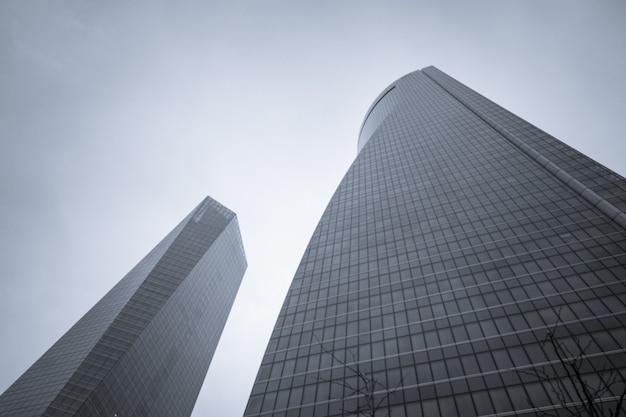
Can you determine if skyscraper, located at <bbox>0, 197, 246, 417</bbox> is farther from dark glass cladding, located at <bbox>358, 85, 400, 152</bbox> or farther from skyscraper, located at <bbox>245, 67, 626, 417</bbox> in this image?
dark glass cladding, located at <bbox>358, 85, 400, 152</bbox>

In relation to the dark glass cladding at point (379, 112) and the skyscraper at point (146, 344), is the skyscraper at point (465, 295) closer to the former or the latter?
the skyscraper at point (146, 344)

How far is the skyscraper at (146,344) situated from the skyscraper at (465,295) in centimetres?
6307

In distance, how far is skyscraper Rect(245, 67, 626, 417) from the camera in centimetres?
3244

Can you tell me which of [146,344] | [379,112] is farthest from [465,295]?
[379,112]

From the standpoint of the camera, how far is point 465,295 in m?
42.6

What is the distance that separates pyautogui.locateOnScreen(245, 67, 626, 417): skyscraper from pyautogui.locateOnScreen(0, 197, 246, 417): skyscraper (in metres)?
63.1

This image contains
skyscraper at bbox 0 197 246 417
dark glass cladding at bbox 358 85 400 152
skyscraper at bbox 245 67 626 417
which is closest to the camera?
skyscraper at bbox 245 67 626 417

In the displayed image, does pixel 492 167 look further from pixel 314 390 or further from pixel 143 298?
pixel 143 298

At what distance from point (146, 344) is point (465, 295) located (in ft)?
296

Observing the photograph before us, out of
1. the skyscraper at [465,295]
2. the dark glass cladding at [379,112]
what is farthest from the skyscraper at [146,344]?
the dark glass cladding at [379,112]

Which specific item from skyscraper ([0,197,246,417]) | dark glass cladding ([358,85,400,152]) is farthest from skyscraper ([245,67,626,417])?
dark glass cladding ([358,85,400,152])

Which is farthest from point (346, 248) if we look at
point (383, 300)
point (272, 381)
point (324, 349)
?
point (272, 381)

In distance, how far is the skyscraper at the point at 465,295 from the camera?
106 ft

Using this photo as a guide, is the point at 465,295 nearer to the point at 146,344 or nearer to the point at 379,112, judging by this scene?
the point at 146,344
